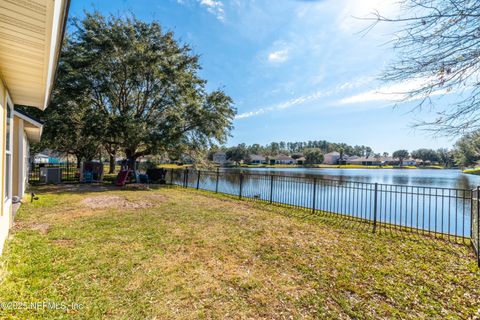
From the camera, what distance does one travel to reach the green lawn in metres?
2.53

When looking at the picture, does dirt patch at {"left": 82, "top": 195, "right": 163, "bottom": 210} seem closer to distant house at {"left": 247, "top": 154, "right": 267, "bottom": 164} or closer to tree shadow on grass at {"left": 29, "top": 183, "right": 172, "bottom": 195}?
tree shadow on grass at {"left": 29, "top": 183, "right": 172, "bottom": 195}

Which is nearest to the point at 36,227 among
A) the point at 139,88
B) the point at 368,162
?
the point at 139,88

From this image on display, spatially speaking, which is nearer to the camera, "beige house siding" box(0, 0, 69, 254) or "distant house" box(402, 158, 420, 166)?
"beige house siding" box(0, 0, 69, 254)

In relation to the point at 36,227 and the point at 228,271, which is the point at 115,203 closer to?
the point at 36,227

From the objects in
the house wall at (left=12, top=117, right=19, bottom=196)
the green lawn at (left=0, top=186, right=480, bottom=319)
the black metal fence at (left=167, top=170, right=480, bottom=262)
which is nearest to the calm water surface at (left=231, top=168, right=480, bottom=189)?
the black metal fence at (left=167, top=170, right=480, bottom=262)

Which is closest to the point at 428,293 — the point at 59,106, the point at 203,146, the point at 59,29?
the point at 59,29

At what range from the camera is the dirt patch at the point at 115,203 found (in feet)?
24.8

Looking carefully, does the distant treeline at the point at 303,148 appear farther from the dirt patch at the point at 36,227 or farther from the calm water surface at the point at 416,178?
the dirt patch at the point at 36,227

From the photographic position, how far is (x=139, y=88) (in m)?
15.6

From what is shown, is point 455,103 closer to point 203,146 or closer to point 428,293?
point 428,293

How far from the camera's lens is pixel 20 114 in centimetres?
602

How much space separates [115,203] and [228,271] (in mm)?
6347

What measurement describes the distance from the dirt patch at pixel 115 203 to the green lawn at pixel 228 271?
5.13ft

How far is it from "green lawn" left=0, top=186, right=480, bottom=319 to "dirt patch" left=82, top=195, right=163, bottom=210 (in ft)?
5.13
